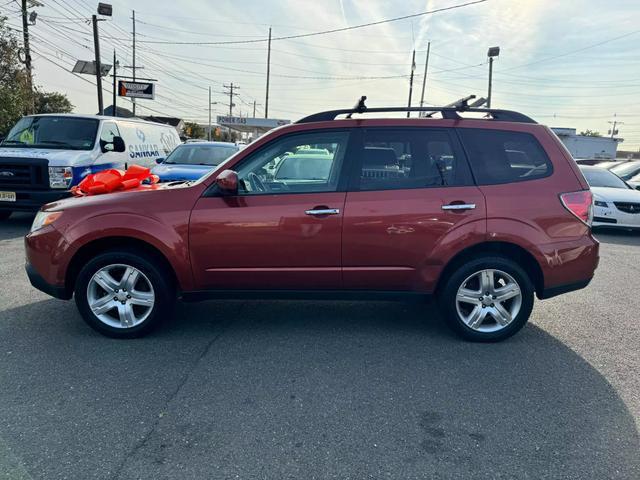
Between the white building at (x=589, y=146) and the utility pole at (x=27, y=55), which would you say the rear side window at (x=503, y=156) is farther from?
the white building at (x=589, y=146)

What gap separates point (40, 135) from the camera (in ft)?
29.5

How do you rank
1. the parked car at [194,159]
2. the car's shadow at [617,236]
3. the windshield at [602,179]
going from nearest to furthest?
the parked car at [194,159] → the car's shadow at [617,236] → the windshield at [602,179]

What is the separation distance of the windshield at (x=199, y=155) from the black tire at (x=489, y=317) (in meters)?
7.03

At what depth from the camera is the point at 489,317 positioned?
395 centimetres

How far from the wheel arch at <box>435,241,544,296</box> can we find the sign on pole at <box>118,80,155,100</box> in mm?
30735

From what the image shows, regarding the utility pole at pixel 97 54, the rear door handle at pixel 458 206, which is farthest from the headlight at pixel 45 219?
the utility pole at pixel 97 54

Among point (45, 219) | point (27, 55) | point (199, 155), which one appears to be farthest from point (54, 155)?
point (27, 55)

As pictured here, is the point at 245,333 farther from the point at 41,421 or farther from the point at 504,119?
the point at 504,119

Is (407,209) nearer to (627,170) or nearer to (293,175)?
(293,175)

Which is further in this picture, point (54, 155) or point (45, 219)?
point (54, 155)

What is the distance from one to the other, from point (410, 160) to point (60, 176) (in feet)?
22.3

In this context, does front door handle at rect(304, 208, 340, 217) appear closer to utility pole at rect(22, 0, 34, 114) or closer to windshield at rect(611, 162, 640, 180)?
windshield at rect(611, 162, 640, 180)

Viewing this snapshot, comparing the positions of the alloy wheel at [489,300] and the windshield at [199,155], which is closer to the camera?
the alloy wheel at [489,300]

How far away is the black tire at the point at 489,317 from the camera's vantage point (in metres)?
3.84
